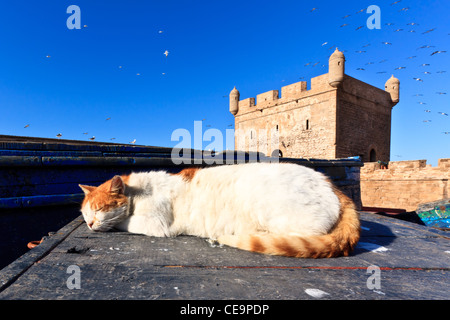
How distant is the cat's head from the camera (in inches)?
85.7

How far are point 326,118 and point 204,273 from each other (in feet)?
61.3

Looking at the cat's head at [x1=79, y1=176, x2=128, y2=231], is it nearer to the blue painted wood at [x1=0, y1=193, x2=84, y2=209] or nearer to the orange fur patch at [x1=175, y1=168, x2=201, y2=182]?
the orange fur patch at [x1=175, y1=168, x2=201, y2=182]

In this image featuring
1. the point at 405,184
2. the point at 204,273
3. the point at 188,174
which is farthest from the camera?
the point at 405,184

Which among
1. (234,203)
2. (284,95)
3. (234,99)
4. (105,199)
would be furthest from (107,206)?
(234,99)

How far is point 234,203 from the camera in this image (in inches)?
83.1

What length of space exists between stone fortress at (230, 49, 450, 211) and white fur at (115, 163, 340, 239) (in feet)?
45.2

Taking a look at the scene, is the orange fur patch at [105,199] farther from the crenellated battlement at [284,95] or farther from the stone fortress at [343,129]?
the crenellated battlement at [284,95]

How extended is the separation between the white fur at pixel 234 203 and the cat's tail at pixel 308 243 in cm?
10

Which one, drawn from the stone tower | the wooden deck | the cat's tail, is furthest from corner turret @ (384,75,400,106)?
the cat's tail

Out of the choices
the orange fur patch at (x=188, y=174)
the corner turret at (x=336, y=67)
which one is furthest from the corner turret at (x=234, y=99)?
the orange fur patch at (x=188, y=174)

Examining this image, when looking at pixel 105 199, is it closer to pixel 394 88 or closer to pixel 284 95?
pixel 284 95

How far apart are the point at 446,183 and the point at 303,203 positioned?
14573mm

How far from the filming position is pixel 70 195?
3.38 m
